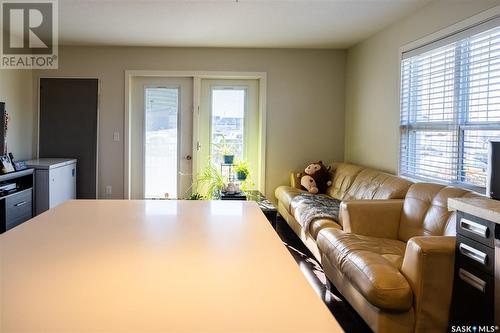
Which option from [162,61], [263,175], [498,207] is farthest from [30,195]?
[498,207]

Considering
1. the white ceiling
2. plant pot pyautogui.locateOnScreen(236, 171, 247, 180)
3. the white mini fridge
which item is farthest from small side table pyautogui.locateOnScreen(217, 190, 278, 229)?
the white mini fridge

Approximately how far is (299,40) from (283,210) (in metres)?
2.17

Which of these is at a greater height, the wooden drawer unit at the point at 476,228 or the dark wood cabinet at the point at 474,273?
the wooden drawer unit at the point at 476,228

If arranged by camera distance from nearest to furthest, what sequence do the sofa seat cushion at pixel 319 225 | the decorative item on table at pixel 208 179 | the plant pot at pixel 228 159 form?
1. the sofa seat cushion at pixel 319 225
2. the plant pot at pixel 228 159
3. the decorative item on table at pixel 208 179

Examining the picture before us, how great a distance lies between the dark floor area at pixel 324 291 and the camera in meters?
2.49

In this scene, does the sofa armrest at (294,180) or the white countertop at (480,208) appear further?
the sofa armrest at (294,180)

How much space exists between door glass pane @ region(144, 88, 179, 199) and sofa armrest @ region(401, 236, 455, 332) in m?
3.97

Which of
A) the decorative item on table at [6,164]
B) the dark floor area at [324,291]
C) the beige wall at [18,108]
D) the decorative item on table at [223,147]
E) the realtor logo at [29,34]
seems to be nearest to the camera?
the dark floor area at [324,291]

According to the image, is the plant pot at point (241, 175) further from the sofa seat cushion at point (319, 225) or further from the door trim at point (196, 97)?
the sofa seat cushion at point (319, 225)

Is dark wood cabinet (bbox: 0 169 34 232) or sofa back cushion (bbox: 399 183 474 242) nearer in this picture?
sofa back cushion (bbox: 399 183 474 242)

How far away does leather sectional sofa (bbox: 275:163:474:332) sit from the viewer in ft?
6.50

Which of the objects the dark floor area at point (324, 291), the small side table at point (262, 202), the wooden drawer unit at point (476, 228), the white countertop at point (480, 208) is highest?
the white countertop at point (480, 208)

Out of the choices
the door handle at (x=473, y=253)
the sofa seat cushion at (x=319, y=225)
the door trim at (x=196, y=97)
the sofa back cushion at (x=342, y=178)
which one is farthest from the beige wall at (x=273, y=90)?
the door handle at (x=473, y=253)

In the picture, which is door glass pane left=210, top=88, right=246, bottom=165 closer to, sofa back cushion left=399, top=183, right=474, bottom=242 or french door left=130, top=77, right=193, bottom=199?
french door left=130, top=77, right=193, bottom=199
